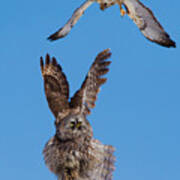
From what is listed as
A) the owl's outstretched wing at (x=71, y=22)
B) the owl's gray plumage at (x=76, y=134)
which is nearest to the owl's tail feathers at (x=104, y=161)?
the owl's gray plumage at (x=76, y=134)

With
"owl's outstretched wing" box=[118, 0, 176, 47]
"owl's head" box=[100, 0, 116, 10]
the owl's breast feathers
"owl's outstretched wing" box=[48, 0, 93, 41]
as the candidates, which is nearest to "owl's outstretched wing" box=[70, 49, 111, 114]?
the owl's breast feathers

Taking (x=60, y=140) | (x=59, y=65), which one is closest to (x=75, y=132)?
(x=60, y=140)

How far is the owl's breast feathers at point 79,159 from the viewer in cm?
992

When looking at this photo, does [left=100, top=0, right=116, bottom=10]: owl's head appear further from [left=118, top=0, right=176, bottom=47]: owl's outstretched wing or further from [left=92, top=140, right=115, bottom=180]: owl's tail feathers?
[left=92, top=140, right=115, bottom=180]: owl's tail feathers

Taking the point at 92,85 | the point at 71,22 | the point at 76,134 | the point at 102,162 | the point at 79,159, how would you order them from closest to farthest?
the point at 76,134 < the point at 79,159 < the point at 102,162 < the point at 92,85 < the point at 71,22

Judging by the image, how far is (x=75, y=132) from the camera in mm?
9883

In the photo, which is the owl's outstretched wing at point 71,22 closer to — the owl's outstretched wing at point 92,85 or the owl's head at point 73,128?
the owl's outstretched wing at point 92,85

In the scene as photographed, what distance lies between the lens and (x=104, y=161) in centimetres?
1034

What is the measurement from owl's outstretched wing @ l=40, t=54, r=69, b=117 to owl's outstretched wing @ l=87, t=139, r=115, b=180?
39.1 inches

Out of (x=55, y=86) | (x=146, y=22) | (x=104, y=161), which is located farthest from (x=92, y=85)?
(x=146, y=22)

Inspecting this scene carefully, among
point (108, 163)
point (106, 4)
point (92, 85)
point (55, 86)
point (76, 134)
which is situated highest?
point (106, 4)

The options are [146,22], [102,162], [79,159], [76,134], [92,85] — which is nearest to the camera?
[76,134]

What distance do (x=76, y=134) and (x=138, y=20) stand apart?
347 cm

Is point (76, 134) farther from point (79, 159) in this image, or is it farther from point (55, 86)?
point (55, 86)
